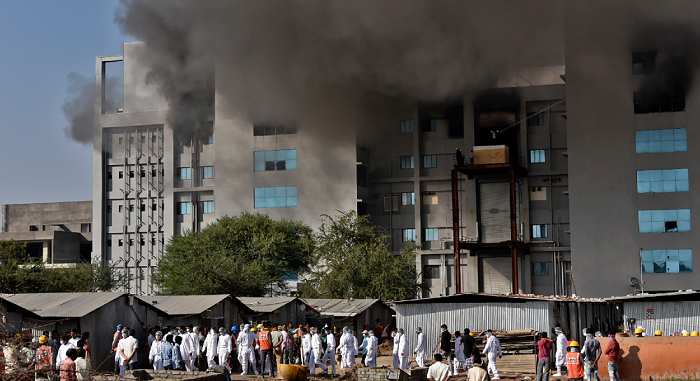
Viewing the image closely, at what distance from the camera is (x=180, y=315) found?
3102 cm

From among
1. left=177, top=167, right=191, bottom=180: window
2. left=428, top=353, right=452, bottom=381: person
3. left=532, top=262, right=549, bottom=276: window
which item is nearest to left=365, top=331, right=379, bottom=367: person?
left=428, top=353, right=452, bottom=381: person

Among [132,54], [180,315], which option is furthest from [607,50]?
[132,54]

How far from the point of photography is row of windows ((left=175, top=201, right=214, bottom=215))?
72.9 meters

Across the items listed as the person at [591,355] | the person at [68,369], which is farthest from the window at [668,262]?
the person at [68,369]

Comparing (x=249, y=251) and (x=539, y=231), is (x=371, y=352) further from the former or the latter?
(x=539, y=231)

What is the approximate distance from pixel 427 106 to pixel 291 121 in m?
11.5

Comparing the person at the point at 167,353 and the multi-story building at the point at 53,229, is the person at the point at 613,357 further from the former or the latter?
the multi-story building at the point at 53,229

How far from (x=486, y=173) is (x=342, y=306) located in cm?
2482

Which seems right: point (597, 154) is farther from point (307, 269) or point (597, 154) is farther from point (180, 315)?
point (180, 315)

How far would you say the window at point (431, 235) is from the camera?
6688 cm

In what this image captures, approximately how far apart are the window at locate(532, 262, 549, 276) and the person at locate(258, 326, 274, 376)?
40.4 metres

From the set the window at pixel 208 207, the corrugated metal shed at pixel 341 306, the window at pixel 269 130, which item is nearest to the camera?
the corrugated metal shed at pixel 341 306

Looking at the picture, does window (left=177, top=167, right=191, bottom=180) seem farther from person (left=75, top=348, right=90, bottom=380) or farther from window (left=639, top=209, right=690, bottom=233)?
person (left=75, top=348, right=90, bottom=380)

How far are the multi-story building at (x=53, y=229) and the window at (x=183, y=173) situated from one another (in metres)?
15.6
